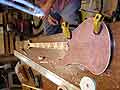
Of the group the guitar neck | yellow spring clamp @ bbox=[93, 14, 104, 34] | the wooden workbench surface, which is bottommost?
the wooden workbench surface

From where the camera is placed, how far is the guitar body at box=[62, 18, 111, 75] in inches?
24.6

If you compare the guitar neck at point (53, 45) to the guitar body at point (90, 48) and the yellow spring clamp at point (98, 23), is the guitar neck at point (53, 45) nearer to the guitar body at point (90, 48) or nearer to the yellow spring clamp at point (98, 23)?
the guitar body at point (90, 48)

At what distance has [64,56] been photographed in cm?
84

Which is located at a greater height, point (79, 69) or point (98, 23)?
point (98, 23)

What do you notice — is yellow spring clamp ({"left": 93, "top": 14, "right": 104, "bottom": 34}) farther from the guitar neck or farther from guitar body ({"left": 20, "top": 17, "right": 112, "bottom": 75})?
the guitar neck

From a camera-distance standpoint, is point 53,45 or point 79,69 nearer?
point 79,69

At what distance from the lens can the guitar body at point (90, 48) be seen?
625 millimetres

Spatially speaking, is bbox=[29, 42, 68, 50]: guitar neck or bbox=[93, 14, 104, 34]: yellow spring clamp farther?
bbox=[29, 42, 68, 50]: guitar neck

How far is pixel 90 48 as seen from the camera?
0.69 metres

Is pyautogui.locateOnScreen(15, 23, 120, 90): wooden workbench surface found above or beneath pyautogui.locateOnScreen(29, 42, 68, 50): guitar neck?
beneath

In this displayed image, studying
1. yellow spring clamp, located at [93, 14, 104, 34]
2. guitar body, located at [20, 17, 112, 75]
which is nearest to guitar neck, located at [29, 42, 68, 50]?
guitar body, located at [20, 17, 112, 75]

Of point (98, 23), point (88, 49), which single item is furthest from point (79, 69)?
point (98, 23)

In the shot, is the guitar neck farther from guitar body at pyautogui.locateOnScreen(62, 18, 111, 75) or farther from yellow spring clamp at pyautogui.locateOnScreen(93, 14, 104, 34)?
yellow spring clamp at pyautogui.locateOnScreen(93, 14, 104, 34)

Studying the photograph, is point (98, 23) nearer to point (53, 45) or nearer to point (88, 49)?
point (88, 49)
